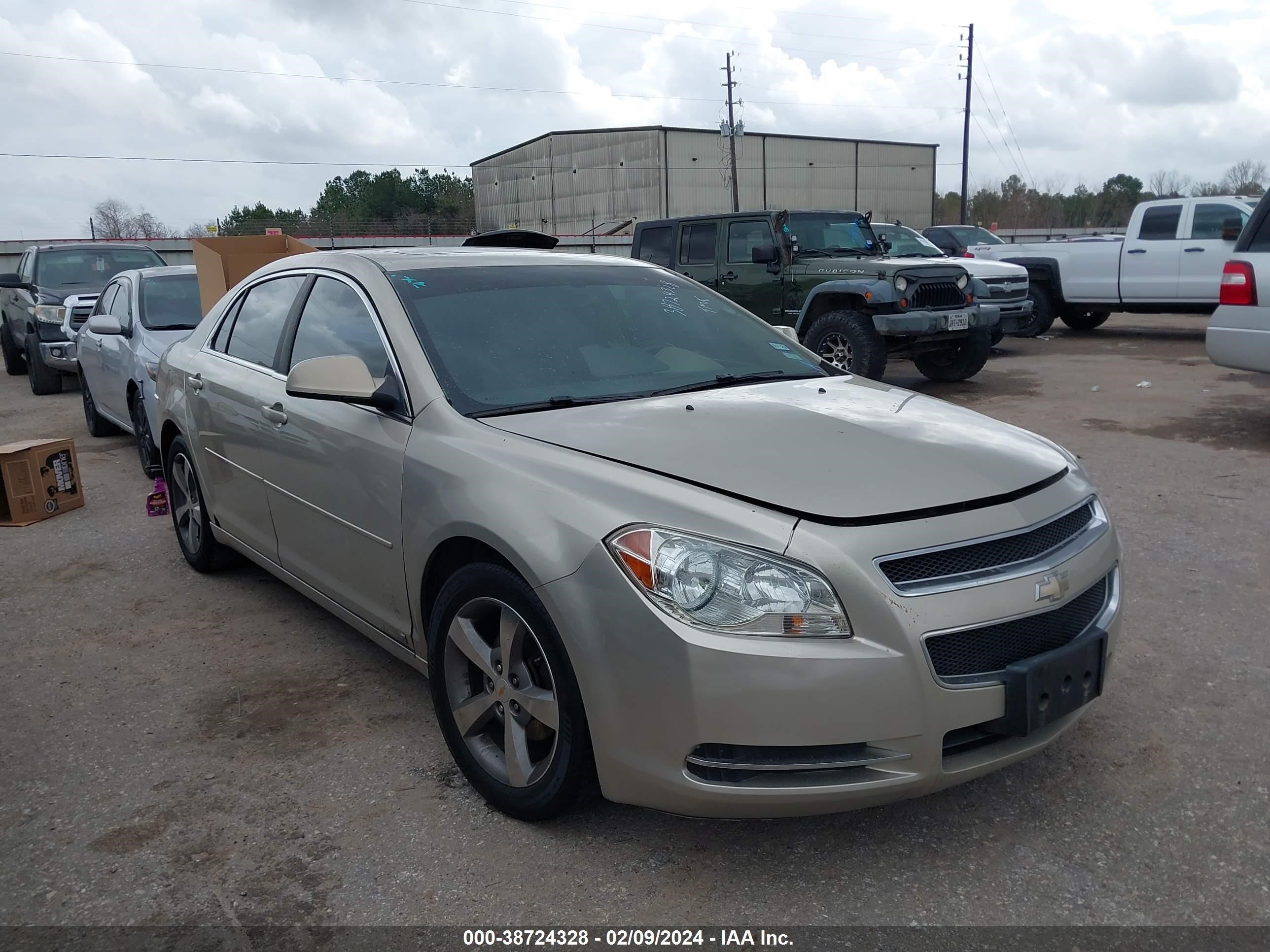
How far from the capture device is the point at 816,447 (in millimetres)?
2752

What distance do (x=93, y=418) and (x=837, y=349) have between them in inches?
287

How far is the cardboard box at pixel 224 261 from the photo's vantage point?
792 centimetres

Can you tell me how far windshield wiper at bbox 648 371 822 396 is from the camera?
3369 millimetres

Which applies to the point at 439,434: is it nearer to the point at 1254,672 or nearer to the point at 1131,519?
the point at 1254,672

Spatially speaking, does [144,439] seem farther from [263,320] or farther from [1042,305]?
[1042,305]

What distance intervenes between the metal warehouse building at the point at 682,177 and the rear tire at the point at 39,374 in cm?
4347

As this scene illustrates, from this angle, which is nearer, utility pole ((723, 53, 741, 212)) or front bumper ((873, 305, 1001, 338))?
front bumper ((873, 305, 1001, 338))

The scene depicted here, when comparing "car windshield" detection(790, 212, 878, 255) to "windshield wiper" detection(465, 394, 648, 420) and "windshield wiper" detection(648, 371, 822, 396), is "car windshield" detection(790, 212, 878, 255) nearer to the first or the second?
"windshield wiper" detection(648, 371, 822, 396)

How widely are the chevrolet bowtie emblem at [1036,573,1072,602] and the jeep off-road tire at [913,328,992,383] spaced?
868cm

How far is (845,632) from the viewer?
7.58ft

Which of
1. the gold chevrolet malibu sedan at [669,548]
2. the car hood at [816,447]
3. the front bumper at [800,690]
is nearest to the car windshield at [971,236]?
the gold chevrolet malibu sedan at [669,548]

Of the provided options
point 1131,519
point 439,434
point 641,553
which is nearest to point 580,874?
point 641,553

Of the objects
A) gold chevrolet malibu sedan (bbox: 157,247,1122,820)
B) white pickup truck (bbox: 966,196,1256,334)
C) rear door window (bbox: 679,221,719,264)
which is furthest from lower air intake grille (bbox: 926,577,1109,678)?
white pickup truck (bbox: 966,196,1256,334)

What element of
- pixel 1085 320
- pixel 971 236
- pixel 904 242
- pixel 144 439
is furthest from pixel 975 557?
pixel 971 236
